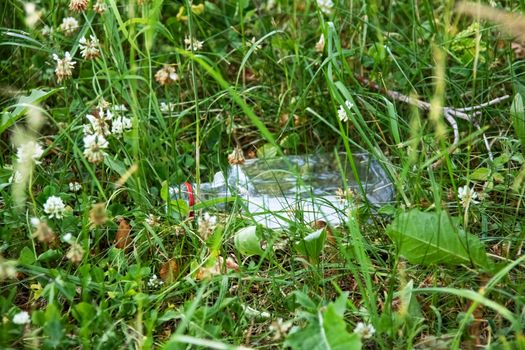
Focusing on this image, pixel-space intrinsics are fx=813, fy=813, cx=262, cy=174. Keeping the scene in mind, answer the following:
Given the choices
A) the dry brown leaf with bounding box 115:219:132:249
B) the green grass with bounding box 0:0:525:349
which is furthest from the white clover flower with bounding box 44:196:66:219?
the dry brown leaf with bounding box 115:219:132:249

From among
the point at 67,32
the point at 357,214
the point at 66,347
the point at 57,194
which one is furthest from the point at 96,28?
the point at 66,347

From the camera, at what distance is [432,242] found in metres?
1.86

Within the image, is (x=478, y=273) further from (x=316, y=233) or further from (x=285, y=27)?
(x=285, y=27)

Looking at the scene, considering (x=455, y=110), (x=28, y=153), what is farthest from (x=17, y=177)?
(x=455, y=110)

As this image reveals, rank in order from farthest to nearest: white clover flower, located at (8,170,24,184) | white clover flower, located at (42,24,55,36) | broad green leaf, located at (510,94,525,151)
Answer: white clover flower, located at (42,24,55,36)
broad green leaf, located at (510,94,525,151)
white clover flower, located at (8,170,24,184)

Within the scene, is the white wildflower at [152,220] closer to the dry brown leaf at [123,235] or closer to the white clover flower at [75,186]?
the dry brown leaf at [123,235]

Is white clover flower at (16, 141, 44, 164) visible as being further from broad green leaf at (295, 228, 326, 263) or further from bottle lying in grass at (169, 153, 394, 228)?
broad green leaf at (295, 228, 326, 263)

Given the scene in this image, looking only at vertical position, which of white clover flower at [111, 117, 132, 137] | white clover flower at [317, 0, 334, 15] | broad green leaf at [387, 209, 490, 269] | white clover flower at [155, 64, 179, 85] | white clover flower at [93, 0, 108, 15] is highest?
white clover flower at [93, 0, 108, 15]

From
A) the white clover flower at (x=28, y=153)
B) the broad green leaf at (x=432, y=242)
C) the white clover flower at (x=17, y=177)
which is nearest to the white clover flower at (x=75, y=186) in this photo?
the white clover flower at (x=17, y=177)

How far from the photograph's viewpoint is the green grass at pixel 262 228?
1746mm

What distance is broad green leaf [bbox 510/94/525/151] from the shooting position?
2.19 m

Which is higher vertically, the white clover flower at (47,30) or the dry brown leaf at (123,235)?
the white clover flower at (47,30)

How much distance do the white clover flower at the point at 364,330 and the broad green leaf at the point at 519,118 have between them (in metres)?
0.77

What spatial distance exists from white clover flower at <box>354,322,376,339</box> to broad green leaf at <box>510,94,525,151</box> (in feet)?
2.53
